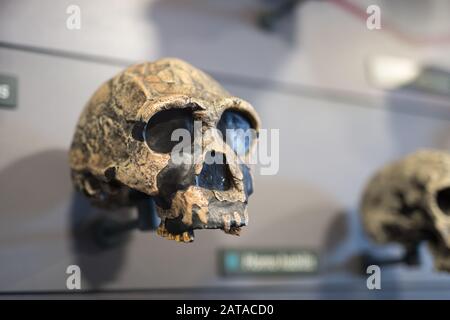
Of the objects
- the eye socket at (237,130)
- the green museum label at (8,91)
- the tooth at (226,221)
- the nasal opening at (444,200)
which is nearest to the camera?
the tooth at (226,221)

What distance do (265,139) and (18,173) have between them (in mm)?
510

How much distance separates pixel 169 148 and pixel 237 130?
13 cm

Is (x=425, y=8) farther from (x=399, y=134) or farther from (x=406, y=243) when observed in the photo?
(x=406, y=243)

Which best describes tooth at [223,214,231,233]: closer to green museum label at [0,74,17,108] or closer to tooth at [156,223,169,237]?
tooth at [156,223,169,237]

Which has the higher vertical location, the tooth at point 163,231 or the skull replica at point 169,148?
the skull replica at point 169,148

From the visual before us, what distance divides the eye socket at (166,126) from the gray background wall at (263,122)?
34 centimetres

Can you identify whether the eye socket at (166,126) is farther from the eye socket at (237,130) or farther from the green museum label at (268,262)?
the green museum label at (268,262)

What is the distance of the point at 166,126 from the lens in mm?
940

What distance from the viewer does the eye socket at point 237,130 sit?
970mm

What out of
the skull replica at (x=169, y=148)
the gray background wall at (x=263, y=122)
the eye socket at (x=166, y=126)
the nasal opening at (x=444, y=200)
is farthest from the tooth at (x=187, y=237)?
the nasal opening at (x=444, y=200)

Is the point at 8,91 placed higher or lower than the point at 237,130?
higher

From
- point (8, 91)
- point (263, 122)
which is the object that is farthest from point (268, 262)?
point (8, 91)

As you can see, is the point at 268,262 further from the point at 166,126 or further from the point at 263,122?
the point at 166,126
